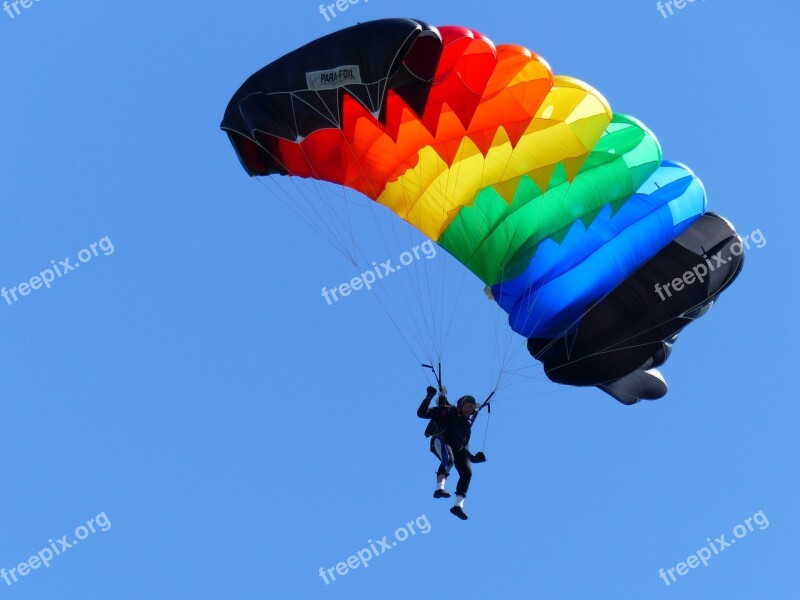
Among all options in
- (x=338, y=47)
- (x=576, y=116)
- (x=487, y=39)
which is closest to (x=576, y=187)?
(x=576, y=116)

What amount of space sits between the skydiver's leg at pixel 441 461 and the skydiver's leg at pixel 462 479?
130mm

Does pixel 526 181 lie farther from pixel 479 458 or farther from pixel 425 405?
pixel 479 458

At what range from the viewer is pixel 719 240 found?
73.5 feet

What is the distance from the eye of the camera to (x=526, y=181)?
21984mm

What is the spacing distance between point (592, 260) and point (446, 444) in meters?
3.12

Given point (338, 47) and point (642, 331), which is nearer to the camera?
point (338, 47)

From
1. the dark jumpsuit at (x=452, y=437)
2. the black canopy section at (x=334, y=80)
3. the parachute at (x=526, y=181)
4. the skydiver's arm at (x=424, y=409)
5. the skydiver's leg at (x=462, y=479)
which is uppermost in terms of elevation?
the black canopy section at (x=334, y=80)

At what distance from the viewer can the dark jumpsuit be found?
21406mm

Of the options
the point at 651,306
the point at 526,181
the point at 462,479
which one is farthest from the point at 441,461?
the point at 526,181

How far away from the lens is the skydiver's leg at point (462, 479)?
21406mm

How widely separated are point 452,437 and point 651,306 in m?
3.15

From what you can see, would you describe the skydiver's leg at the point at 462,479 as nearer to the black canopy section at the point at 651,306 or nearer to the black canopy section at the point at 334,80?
the black canopy section at the point at 651,306

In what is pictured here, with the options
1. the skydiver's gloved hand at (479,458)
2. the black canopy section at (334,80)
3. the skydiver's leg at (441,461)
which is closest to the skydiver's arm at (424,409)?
the skydiver's leg at (441,461)

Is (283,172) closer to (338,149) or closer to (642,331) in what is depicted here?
(338,149)
